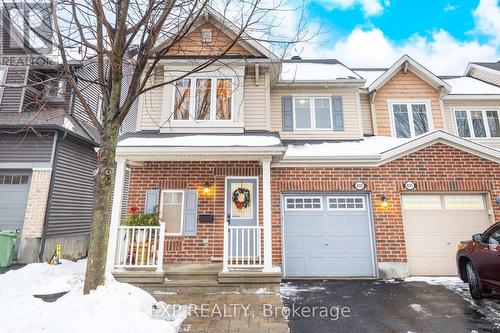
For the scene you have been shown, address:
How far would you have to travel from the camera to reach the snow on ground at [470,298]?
4.73 meters

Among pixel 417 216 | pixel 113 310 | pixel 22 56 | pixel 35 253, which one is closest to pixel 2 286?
pixel 35 253

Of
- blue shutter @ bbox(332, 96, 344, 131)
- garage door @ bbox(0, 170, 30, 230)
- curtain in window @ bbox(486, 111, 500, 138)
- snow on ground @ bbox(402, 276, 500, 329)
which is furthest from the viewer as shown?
curtain in window @ bbox(486, 111, 500, 138)

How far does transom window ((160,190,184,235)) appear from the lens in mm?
7727

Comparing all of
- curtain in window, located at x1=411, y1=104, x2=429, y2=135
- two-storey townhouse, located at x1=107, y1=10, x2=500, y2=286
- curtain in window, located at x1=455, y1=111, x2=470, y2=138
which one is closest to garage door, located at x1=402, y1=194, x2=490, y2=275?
two-storey townhouse, located at x1=107, y1=10, x2=500, y2=286

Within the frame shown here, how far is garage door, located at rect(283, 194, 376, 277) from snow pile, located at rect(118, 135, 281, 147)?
6.35 ft

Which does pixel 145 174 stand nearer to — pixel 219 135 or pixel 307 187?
pixel 219 135

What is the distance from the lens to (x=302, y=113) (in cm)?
938

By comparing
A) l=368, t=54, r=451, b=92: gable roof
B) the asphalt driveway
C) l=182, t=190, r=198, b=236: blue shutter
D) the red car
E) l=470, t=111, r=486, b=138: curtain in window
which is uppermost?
l=368, t=54, r=451, b=92: gable roof

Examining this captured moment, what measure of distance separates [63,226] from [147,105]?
16.5 feet

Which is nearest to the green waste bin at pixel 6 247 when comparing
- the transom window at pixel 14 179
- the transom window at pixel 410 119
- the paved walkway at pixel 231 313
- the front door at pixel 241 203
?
the transom window at pixel 14 179

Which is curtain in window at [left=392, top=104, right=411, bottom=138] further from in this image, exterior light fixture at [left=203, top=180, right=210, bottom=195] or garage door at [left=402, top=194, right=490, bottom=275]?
exterior light fixture at [left=203, top=180, right=210, bottom=195]

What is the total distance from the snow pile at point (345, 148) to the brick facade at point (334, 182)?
445mm

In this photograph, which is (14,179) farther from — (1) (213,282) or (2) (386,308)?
(2) (386,308)

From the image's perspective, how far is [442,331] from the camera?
4.14 metres
